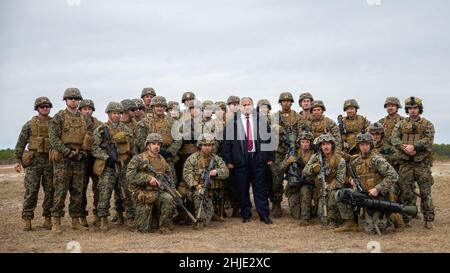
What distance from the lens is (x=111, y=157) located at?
9.23 metres

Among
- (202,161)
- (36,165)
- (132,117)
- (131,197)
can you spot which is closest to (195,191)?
(202,161)

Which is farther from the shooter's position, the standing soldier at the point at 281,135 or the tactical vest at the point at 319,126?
the standing soldier at the point at 281,135

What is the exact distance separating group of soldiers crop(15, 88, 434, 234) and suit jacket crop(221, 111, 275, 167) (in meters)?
0.19

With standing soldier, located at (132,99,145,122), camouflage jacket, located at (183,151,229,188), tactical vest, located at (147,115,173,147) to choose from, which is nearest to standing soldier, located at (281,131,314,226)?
camouflage jacket, located at (183,151,229,188)

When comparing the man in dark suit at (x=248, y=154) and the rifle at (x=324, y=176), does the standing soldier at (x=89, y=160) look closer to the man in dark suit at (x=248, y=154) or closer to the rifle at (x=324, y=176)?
the man in dark suit at (x=248, y=154)

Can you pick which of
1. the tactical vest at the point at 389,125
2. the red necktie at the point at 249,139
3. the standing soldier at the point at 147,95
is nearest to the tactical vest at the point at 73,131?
the standing soldier at the point at 147,95

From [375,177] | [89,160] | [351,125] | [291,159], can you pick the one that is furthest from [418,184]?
[89,160]

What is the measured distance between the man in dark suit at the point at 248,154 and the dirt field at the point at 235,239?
0.48 m

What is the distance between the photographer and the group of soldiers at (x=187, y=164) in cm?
908

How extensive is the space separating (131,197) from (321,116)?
457 cm

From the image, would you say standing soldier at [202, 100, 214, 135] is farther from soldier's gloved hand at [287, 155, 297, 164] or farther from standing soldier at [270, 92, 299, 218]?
soldier's gloved hand at [287, 155, 297, 164]

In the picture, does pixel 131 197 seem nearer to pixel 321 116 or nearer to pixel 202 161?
pixel 202 161

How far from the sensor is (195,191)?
9.72 metres

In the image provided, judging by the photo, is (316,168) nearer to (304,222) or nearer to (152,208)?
(304,222)
